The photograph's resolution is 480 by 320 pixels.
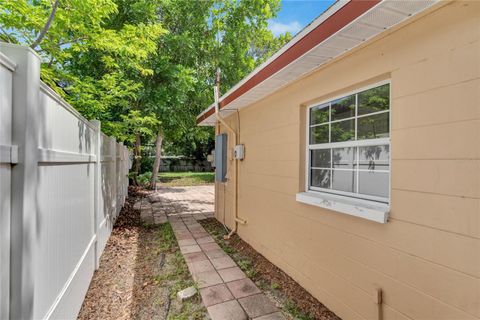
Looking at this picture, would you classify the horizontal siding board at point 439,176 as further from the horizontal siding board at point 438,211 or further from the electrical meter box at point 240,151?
the electrical meter box at point 240,151

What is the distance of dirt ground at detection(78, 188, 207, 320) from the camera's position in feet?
8.89

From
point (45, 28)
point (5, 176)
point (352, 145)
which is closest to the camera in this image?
point (5, 176)

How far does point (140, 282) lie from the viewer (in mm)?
3369

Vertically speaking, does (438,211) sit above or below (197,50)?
below

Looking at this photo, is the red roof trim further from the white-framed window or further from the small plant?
the small plant

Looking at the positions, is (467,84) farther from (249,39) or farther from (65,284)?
(249,39)

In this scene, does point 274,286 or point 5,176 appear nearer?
point 5,176

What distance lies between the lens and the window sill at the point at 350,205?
2.09 metres

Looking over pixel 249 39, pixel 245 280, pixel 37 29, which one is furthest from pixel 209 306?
pixel 249 39

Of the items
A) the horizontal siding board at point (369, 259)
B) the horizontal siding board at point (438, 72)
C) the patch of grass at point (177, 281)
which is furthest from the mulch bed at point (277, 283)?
the horizontal siding board at point (438, 72)

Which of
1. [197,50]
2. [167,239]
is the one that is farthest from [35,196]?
[197,50]

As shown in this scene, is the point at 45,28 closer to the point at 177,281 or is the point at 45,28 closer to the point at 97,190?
the point at 97,190

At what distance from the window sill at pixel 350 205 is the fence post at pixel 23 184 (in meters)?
2.39

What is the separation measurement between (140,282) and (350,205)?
284 cm
